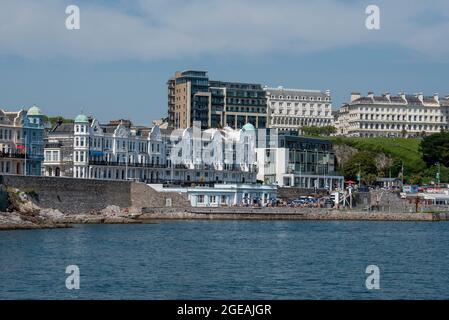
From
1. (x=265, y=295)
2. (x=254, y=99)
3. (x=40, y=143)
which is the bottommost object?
(x=265, y=295)

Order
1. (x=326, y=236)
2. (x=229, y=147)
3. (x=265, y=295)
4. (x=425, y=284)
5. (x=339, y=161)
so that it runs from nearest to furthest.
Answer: (x=265, y=295)
(x=425, y=284)
(x=326, y=236)
(x=229, y=147)
(x=339, y=161)

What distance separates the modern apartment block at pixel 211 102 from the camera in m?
163

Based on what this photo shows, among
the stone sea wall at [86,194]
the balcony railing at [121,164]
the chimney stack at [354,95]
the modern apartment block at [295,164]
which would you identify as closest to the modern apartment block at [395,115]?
the chimney stack at [354,95]

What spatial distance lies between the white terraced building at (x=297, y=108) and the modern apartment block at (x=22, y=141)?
3214 inches

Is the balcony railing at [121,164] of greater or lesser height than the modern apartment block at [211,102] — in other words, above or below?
below

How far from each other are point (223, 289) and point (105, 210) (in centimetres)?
5268

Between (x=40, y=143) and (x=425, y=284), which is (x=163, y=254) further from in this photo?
(x=40, y=143)

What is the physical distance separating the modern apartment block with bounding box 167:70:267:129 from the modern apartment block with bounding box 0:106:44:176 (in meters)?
61.0

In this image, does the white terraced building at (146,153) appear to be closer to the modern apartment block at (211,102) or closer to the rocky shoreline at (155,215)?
the rocky shoreline at (155,215)

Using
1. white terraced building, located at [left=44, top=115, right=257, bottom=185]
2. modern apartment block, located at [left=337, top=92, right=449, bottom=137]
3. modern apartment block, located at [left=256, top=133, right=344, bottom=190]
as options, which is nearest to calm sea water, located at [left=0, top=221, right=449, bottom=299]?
white terraced building, located at [left=44, top=115, right=257, bottom=185]

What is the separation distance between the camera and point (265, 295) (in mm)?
40281

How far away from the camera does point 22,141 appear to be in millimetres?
100125

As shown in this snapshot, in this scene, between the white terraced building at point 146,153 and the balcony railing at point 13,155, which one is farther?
the white terraced building at point 146,153
